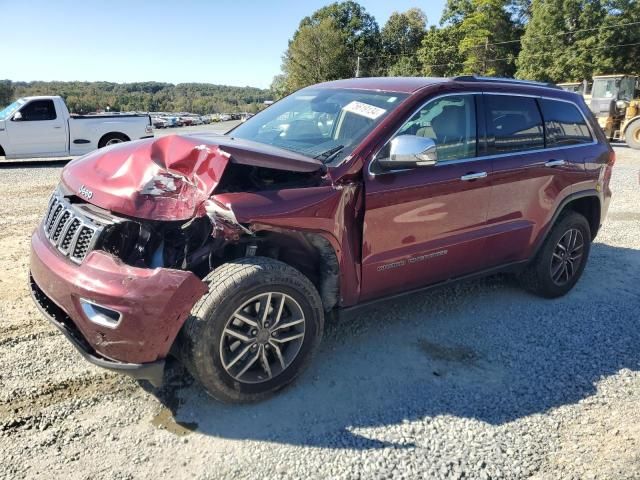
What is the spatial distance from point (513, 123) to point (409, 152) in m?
1.47

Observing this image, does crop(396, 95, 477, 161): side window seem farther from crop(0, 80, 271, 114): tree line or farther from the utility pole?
crop(0, 80, 271, 114): tree line

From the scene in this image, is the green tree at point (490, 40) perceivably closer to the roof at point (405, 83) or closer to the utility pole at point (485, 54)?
the utility pole at point (485, 54)

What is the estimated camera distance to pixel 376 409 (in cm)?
298

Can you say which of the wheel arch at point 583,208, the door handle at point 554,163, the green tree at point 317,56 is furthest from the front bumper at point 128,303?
the green tree at point 317,56

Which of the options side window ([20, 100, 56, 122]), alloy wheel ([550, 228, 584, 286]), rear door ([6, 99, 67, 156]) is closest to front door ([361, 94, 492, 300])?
alloy wheel ([550, 228, 584, 286])

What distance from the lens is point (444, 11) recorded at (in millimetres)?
57656

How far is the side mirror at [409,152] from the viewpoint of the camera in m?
3.11

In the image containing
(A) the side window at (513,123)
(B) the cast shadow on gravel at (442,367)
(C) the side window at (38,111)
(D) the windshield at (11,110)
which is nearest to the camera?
(B) the cast shadow on gravel at (442,367)

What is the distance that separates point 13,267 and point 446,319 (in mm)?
4081

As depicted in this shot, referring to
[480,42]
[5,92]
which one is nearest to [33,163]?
[480,42]

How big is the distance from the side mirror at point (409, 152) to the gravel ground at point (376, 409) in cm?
103

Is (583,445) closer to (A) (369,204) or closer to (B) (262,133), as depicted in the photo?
(A) (369,204)

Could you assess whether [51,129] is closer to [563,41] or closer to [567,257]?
[567,257]

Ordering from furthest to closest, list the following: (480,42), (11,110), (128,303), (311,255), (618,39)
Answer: (480,42) → (618,39) → (11,110) → (311,255) → (128,303)
